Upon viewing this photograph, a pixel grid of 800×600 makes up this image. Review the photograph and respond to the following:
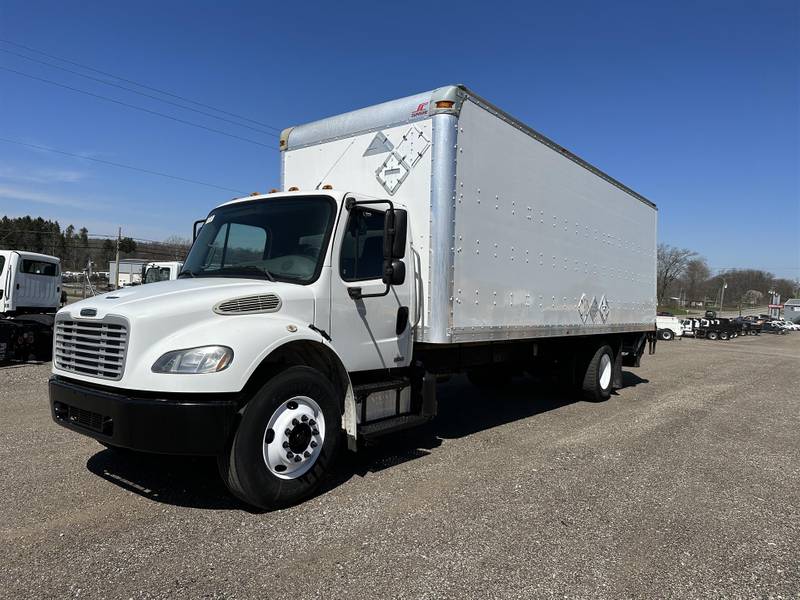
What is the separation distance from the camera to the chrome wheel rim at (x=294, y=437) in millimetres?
4074

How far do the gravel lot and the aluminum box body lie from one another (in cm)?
148

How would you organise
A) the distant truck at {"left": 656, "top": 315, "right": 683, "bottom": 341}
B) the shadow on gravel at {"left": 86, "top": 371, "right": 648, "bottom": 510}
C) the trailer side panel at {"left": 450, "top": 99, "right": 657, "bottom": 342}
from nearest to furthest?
the shadow on gravel at {"left": 86, "top": 371, "right": 648, "bottom": 510} < the trailer side panel at {"left": 450, "top": 99, "right": 657, "bottom": 342} < the distant truck at {"left": 656, "top": 315, "right": 683, "bottom": 341}

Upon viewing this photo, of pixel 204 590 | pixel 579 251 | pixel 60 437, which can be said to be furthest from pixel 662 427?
pixel 60 437

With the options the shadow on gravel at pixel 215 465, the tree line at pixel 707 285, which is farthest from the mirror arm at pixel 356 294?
the tree line at pixel 707 285

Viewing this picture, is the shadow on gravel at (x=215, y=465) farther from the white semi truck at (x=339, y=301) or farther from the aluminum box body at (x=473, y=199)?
the aluminum box body at (x=473, y=199)

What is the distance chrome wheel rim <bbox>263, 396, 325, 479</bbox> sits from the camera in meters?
4.07

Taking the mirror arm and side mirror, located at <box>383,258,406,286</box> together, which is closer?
side mirror, located at <box>383,258,406,286</box>

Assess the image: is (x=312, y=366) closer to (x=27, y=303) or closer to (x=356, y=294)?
(x=356, y=294)

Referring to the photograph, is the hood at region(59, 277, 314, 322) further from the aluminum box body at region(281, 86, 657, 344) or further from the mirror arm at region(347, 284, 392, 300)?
the aluminum box body at region(281, 86, 657, 344)

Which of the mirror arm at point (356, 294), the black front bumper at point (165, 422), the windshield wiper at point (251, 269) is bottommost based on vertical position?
the black front bumper at point (165, 422)

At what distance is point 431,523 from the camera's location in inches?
159

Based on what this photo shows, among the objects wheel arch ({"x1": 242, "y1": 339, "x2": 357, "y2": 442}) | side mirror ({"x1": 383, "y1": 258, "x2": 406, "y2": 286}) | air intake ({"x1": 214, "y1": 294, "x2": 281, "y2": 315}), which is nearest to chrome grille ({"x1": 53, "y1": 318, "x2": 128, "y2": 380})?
air intake ({"x1": 214, "y1": 294, "x2": 281, "y2": 315})

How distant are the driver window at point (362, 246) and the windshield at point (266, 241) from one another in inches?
8.4

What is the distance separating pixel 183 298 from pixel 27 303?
1137 cm
